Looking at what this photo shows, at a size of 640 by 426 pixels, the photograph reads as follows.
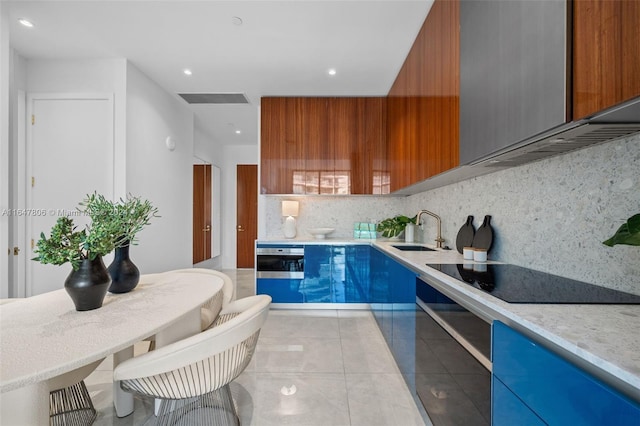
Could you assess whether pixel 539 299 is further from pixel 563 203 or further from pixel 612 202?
pixel 563 203

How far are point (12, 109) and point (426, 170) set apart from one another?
406 cm

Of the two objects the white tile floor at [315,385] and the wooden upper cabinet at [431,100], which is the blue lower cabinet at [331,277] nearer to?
the white tile floor at [315,385]

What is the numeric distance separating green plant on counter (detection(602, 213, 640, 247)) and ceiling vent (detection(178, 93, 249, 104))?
4029mm

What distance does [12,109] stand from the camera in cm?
300

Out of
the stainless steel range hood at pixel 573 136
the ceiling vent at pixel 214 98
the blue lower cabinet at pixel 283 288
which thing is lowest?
the blue lower cabinet at pixel 283 288

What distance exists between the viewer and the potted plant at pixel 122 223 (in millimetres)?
1358

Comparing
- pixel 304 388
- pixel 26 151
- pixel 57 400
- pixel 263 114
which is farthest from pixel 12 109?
pixel 304 388

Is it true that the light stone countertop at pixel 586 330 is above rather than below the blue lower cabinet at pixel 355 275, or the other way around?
above

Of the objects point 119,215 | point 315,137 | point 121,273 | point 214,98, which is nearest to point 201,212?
point 214,98

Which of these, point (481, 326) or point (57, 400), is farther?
point (57, 400)

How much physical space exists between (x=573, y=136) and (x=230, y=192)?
652 cm

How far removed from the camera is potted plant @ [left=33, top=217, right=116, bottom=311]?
1.19m

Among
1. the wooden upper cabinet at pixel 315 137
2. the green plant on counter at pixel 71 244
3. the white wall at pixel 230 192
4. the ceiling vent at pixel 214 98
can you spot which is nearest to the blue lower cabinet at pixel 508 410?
the green plant on counter at pixel 71 244

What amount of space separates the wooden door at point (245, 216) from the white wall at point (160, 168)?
2.34m
